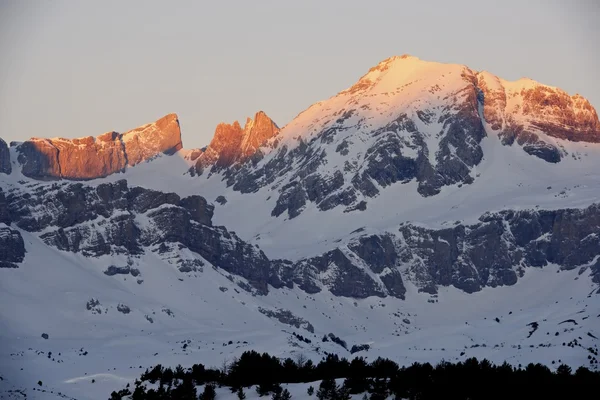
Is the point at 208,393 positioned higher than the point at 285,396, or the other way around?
the point at 208,393

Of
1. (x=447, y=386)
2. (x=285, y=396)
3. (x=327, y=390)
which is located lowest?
(x=447, y=386)

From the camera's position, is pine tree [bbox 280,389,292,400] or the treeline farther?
pine tree [bbox 280,389,292,400]

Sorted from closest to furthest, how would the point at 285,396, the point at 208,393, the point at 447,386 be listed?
the point at 447,386, the point at 285,396, the point at 208,393

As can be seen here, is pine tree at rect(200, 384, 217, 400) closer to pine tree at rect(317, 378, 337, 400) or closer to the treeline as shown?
the treeline

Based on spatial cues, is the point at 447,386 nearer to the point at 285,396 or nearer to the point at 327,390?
the point at 327,390

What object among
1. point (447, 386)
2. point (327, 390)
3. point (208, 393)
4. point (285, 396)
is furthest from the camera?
point (208, 393)

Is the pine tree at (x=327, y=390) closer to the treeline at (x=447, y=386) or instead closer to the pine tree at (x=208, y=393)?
the treeline at (x=447, y=386)

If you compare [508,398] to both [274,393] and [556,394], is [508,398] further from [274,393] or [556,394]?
[274,393]

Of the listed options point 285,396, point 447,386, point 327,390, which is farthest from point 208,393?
point 447,386

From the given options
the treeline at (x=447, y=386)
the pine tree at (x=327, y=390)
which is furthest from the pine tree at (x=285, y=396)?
the pine tree at (x=327, y=390)

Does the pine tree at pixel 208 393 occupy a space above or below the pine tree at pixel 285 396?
above

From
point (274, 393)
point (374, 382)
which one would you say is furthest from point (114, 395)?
point (374, 382)

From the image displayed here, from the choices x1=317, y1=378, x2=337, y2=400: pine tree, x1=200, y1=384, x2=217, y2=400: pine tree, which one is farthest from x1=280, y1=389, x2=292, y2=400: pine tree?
x1=200, y1=384, x2=217, y2=400: pine tree

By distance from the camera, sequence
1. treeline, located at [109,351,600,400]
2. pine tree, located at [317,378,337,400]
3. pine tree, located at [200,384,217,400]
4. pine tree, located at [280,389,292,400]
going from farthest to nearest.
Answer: pine tree, located at [200,384,217,400]
pine tree, located at [280,389,292,400]
pine tree, located at [317,378,337,400]
treeline, located at [109,351,600,400]
